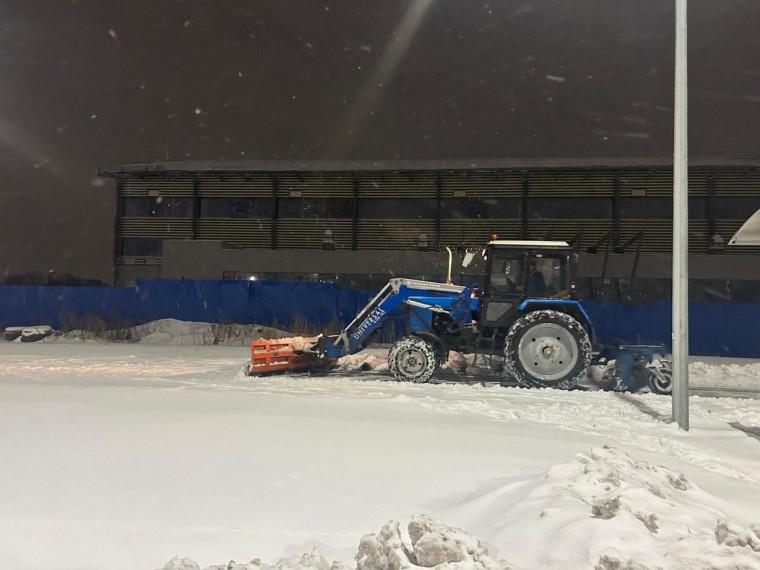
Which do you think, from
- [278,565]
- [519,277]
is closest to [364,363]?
[519,277]

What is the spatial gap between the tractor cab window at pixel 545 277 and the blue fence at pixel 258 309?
9898mm

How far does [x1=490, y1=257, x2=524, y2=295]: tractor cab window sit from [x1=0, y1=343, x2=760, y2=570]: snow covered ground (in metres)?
3.11

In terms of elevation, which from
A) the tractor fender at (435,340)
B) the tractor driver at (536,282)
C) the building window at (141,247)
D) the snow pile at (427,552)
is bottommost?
the snow pile at (427,552)

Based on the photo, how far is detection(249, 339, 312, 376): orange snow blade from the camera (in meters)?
10.4

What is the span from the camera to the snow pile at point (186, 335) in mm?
19219

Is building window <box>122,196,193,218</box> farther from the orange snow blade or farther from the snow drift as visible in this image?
the snow drift

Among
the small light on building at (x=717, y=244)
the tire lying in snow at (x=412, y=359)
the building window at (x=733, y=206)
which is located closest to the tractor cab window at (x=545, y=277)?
the tire lying in snow at (x=412, y=359)

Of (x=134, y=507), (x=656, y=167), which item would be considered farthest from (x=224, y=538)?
(x=656, y=167)

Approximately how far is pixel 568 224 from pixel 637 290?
553 cm

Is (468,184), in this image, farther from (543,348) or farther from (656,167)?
(543,348)

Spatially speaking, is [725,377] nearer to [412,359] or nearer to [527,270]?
[527,270]

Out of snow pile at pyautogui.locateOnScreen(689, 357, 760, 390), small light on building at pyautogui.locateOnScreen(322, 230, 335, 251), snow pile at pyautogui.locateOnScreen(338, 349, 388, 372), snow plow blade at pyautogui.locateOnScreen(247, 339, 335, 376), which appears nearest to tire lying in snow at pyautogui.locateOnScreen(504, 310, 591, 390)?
snow pile at pyautogui.locateOnScreen(338, 349, 388, 372)

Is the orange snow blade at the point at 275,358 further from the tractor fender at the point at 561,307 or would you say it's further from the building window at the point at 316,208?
the building window at the point at 316,208

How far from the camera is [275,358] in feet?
34.6
